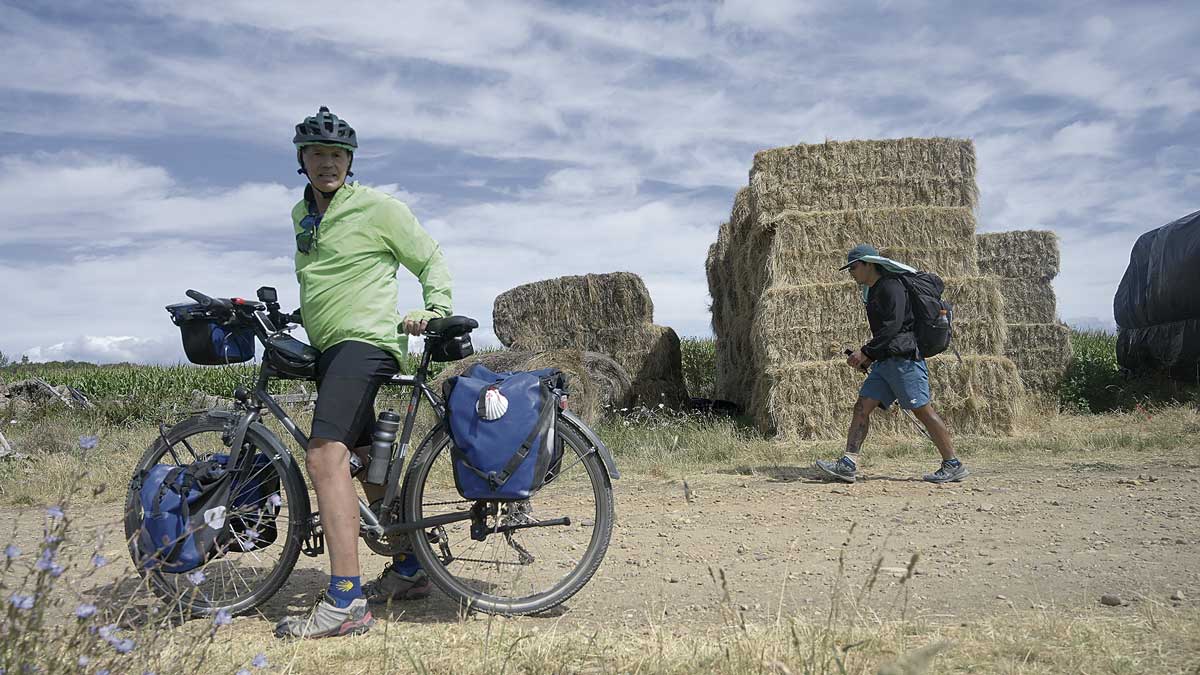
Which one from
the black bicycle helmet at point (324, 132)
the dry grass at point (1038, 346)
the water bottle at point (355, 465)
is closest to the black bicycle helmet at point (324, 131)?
the black bicycle helmet at point (324, 132)

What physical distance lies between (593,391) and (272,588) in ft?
22.7

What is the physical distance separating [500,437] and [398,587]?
0.94 m

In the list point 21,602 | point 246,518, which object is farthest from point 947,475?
point 21,602

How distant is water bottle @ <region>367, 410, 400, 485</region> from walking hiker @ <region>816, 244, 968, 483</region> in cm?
405

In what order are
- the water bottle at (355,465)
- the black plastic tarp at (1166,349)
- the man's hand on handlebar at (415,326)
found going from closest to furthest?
1. the man's hand on handlebar at (415,326)
2. the water bottle at (355,465)
3. the black plastic tarp at (1166,349)

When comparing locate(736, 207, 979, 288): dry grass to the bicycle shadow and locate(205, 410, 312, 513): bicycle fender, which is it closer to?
the bicycle shadow

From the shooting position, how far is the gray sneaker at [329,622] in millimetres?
3344

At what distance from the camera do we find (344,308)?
350 cm

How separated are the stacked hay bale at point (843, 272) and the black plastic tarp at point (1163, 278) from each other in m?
3.11

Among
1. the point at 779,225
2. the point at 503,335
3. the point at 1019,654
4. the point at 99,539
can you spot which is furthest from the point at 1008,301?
the point at 99,539

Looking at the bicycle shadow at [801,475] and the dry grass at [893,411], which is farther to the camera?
the dry grass at [893,411]

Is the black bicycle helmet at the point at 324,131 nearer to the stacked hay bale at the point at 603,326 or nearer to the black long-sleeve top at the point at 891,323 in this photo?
the black long-sleeve top at the point at 891,323

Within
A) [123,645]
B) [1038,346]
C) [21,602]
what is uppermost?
[1038,346]

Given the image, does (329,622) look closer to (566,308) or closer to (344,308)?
(344,308)
